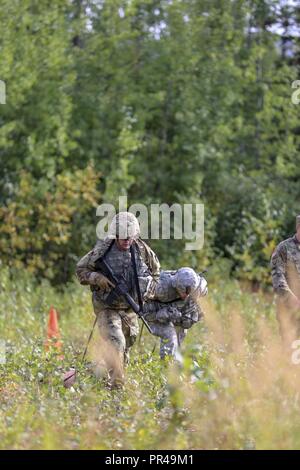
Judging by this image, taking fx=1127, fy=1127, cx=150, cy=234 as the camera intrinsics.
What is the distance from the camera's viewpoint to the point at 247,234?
2244cm

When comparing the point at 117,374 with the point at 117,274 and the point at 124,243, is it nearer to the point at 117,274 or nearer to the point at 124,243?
the point at 117,274

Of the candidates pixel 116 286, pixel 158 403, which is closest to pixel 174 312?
pixel 116 286

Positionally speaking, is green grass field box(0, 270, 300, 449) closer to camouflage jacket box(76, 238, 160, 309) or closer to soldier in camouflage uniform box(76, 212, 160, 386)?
soldier in camouflage uniform box(76, 212, 160, 386)

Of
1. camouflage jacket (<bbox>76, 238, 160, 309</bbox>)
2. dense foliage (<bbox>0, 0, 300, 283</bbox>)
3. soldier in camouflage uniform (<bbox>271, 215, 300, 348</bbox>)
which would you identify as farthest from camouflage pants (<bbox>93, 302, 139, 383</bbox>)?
dense foliage (<bbox>0, 0, 300, 283</bbox>)

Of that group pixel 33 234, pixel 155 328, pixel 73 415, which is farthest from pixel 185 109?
pixel 73 415

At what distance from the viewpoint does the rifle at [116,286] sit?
1026 centimetres

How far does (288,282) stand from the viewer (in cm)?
1152

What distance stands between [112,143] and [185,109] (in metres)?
1.85

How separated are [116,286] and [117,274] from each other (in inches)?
4.5

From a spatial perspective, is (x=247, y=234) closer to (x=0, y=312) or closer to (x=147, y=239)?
(x=147, y=239)

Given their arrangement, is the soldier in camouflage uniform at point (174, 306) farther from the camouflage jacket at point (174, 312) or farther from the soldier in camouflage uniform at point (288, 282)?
the soldier in camouflage uniform at point (288, 282)

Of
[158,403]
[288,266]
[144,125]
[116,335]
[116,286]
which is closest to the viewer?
[158,403]

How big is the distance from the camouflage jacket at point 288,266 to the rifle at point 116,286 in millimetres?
1772

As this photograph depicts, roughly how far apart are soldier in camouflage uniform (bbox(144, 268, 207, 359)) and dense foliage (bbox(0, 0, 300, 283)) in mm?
9537
